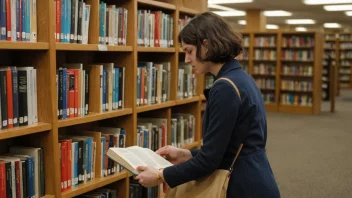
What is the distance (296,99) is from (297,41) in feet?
4.46

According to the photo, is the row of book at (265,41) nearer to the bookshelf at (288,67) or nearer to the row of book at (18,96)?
the bookshelf at (288,67)

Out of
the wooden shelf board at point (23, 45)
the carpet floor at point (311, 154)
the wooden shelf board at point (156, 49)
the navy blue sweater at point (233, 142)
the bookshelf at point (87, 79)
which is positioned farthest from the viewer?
the carpet floor at point (311, 154)

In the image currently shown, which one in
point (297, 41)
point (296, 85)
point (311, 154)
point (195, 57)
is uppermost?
point (297, 41)

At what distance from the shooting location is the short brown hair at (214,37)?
67.5 inches

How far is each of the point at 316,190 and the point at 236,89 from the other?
3083mm

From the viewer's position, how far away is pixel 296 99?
10.3m

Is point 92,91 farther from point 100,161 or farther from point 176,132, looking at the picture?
point 176,132

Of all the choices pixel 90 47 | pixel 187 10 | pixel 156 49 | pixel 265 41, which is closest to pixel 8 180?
pixel 90 47

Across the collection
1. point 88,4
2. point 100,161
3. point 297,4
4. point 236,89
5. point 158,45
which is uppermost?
point 297,4

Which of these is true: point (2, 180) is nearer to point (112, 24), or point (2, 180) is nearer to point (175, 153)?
point (175, 153)

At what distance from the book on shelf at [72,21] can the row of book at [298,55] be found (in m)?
8.39

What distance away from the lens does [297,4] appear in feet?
38.0

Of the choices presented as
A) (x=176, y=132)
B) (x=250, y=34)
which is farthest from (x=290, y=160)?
(x=250, y=34)

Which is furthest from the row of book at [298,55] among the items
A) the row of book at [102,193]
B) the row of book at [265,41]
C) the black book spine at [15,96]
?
the black book spine at [15,96]
